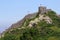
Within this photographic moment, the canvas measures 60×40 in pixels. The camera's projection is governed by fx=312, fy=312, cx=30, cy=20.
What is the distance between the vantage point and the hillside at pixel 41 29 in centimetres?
15200

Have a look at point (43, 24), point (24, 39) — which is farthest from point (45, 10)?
point (24, 39)

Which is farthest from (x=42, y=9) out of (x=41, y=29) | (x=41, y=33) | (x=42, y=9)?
(x=41, y=33)

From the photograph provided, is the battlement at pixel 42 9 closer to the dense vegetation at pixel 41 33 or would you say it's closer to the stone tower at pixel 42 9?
the stone tower at pixel 42 9

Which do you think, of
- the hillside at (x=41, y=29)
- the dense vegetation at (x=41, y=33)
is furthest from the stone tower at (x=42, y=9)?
the dense vegetation at (x=41, y=33)

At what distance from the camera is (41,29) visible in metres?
164

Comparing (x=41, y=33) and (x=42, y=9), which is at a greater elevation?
(x=42, y=9)

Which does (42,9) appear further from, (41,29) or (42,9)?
(41,29)

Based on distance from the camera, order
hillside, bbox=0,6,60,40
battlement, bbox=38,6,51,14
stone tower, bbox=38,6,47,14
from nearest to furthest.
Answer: hillside, bbox=0,6,60,40 → battlement, bbox=38,6,51,14 → stone tower, bbox=38,6,47,14

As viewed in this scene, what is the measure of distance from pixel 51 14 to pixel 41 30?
2929cm

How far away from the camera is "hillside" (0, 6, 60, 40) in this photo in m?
152

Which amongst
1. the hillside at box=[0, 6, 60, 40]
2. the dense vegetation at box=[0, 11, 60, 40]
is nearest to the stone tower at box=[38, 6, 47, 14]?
the hillside at box=[0, 6, 60, 40]

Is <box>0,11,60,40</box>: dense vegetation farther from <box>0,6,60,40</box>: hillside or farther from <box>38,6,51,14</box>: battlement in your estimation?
<box>38,6,51,14</box>: battlement

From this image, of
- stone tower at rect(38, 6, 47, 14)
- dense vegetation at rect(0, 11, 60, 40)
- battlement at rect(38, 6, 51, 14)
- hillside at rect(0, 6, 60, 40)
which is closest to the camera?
dense vegetation at rect(0, 11, 60, 40)

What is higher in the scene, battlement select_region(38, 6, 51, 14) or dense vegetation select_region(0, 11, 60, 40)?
battlement select_region(38, 6, 51, 14)
